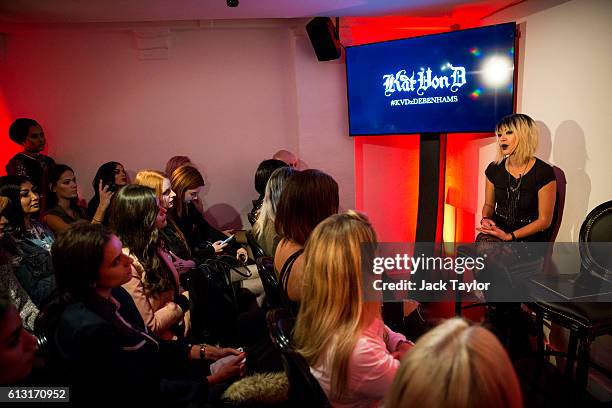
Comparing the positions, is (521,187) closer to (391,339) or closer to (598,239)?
(598,239)

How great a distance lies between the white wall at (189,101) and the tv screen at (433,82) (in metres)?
0.37

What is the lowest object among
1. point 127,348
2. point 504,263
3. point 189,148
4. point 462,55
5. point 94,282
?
point 504,263

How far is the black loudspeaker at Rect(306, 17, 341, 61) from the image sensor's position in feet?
13.9

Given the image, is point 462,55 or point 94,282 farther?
point 462,55

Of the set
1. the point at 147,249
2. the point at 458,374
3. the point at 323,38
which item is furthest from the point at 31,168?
the point at 458,374

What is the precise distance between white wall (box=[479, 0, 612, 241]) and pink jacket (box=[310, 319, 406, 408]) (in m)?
2.23

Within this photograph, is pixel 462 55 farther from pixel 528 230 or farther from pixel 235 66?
pixel 235 66

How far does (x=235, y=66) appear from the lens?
4848 mm

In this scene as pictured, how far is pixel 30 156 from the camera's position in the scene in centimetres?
398

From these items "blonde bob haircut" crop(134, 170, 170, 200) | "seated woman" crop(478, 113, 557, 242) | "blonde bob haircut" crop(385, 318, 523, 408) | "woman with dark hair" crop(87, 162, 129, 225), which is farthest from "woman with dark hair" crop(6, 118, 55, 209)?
"blonde bob haircut" crop(385, 318, 523, 408)

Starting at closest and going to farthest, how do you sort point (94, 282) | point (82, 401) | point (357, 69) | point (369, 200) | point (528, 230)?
point (82, 401), point (94, 282), point (528, 230), point (357, 69), point (369, 200)

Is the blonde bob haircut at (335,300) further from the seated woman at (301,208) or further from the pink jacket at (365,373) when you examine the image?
the seated woman at (301,208)

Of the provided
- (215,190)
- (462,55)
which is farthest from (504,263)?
(215,190)

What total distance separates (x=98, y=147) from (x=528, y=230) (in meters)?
4.33
